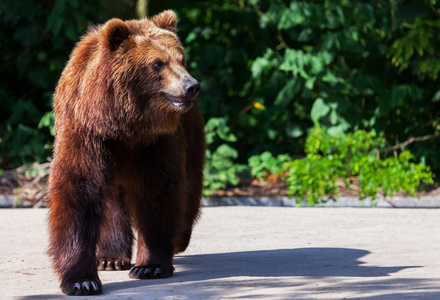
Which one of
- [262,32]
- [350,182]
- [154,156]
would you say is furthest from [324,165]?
[154,156]

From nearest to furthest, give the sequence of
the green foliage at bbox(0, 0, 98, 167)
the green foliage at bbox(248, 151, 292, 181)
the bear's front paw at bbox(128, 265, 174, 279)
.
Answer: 1. the bear's front paw at bbox(128, 265, 174, 279)
2. the green foliage at bbox(248, 151, 292, 181)
3. the green foliage at bbox(0, 0, 98, 167)

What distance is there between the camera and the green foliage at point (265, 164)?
11438 mm

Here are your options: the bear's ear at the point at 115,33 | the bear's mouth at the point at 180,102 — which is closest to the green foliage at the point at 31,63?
the bear's ear at the point at 115,33

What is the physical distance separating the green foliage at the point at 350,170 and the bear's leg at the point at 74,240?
5.31m

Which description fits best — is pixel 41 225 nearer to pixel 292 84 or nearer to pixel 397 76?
pixel 292 84

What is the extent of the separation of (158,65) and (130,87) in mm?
228

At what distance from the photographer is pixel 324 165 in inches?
412

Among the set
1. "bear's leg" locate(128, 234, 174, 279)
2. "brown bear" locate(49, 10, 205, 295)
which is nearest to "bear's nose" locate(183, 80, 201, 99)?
"brown bear" locate(49, 10, 205, 295)

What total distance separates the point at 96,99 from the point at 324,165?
581 cm

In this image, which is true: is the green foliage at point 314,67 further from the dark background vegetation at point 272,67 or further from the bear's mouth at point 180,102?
the bear's mouth at point 180,102

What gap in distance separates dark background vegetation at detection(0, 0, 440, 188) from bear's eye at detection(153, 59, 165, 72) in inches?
243

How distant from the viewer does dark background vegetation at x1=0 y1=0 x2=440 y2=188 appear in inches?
436

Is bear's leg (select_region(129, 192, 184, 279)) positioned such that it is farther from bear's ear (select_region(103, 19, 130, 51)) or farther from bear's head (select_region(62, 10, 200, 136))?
bear's ear (select_region(103, 19, 130, 51))

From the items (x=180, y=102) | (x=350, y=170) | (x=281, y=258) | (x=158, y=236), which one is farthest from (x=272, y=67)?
(x=180, y=102)
